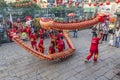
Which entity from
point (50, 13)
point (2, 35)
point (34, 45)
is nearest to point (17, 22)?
point (2, 35)

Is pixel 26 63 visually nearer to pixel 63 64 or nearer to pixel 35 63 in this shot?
pixel 35 63

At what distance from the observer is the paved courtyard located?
6660 millimetres

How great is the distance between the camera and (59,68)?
24.5 feet

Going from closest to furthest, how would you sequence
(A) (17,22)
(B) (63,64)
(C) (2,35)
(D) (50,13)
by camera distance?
(B) (63,64)
(C) (2,35)
(A) (17,22)
(D) (50,13)

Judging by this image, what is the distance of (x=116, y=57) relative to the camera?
29.9ft

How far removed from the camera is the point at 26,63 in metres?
8.06

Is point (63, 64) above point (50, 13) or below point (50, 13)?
below

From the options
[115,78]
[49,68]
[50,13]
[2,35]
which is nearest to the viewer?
[115,78]

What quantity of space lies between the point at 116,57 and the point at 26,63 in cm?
478

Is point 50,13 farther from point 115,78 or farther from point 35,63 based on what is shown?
point 115,78

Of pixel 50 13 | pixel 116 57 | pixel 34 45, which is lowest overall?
pixel 116 57

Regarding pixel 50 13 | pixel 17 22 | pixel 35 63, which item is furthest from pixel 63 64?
pixel 50 13

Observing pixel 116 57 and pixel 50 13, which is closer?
pixel 116 57

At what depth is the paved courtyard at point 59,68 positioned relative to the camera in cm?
666
